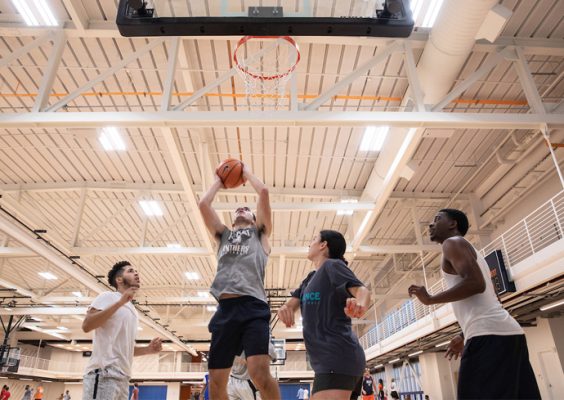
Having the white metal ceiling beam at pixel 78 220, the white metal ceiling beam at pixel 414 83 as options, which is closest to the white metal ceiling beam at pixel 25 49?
the white metal ceiling beam at pixel 78 220

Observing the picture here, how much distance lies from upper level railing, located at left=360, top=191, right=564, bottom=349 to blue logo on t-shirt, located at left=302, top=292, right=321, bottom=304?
22.0 feet

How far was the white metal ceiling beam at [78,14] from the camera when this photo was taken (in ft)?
22.9

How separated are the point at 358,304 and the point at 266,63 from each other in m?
6.47

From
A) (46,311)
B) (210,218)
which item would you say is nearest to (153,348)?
(210,218)

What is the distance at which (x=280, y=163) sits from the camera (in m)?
12.0

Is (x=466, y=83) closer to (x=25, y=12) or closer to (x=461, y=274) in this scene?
(x=461, y=274)

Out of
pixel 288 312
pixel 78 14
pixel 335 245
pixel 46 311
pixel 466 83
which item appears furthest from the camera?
pixel 46 311

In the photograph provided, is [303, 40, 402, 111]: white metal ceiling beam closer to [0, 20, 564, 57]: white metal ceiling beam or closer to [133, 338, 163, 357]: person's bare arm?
[0, 20, 564, 57]: white metal ceiling beam

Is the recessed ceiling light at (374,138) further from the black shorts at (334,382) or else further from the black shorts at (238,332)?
the black shorts at (334,382)

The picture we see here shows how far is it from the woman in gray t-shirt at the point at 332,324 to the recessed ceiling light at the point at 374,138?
7.69m

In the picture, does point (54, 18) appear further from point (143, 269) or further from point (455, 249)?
point (143, 269)

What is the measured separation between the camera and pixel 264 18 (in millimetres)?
4270

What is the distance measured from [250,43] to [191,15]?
379 centimetres

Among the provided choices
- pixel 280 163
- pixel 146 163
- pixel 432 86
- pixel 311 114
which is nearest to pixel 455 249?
pixel 311 114
